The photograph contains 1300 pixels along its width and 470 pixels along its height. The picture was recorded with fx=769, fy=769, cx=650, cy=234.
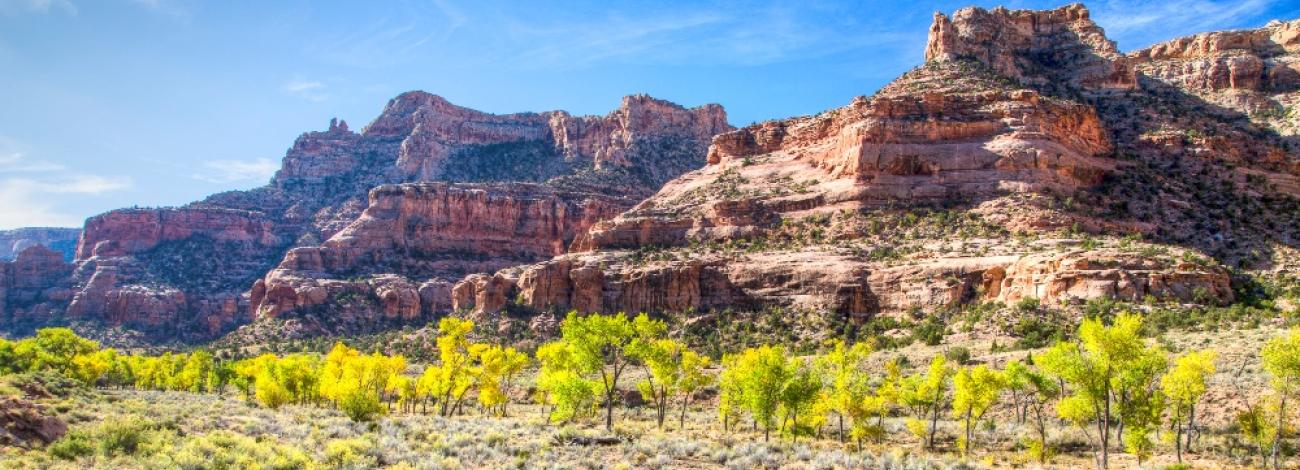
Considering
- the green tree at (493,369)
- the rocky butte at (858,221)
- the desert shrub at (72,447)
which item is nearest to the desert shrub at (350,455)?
the desert shrub at (72,447)

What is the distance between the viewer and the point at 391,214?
125 metres

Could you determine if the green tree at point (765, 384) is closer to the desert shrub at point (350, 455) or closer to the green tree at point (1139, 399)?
the green tree at point (1139, 399)

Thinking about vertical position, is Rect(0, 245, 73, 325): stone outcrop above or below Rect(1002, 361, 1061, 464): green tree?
above

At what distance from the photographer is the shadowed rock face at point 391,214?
386 ft

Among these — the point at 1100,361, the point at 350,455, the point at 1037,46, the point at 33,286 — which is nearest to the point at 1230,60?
the point at 1037,46

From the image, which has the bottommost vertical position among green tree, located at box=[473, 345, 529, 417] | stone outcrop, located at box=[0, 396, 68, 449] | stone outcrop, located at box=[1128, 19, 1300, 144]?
green tree, located at box=[473, 345, 529, 417]

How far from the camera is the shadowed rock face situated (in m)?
118

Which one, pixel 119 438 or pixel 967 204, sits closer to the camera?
pixel 119 438

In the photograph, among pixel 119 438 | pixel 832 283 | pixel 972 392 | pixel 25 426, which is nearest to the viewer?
pixel 25 426

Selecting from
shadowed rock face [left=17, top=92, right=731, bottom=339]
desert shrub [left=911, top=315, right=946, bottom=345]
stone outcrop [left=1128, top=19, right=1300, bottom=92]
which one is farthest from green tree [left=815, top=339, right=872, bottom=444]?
stone outcrop [left=1128, top=19, right=1300, bottom=92]

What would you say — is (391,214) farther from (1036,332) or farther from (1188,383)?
(1188,383)

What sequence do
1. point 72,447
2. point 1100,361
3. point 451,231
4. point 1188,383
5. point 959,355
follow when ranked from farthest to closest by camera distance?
point 451,231
point 959,355
point 1188,383
point 1100,361
point 72,447

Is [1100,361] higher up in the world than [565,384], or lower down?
higher up

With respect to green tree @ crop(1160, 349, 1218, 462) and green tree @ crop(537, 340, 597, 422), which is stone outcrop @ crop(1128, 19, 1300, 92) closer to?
green tree @ crop(1160, 349, 1218, 462)
